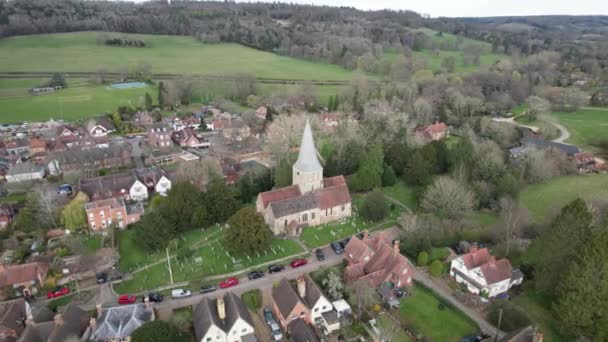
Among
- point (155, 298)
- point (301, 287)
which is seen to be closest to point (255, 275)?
point (301, 287)

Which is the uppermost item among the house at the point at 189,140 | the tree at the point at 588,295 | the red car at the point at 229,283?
the tree at the point at 588,295

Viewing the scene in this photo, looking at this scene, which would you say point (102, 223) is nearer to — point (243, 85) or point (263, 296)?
point (263, 296)

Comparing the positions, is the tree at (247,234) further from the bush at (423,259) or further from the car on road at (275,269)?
the bush at (423,259)

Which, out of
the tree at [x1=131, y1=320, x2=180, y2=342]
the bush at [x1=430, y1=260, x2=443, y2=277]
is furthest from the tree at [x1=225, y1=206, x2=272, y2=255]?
the bush at [x1=430, y1=260, x2=443, y2=277]

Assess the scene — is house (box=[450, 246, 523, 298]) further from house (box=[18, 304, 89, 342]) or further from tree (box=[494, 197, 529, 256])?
house (box=[18, 304, 89, 342])

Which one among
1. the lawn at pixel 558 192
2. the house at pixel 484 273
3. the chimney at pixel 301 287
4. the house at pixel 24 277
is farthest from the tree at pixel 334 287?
the lawn at pixel 558 192

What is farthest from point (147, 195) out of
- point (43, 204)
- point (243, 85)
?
point (243, 85)
